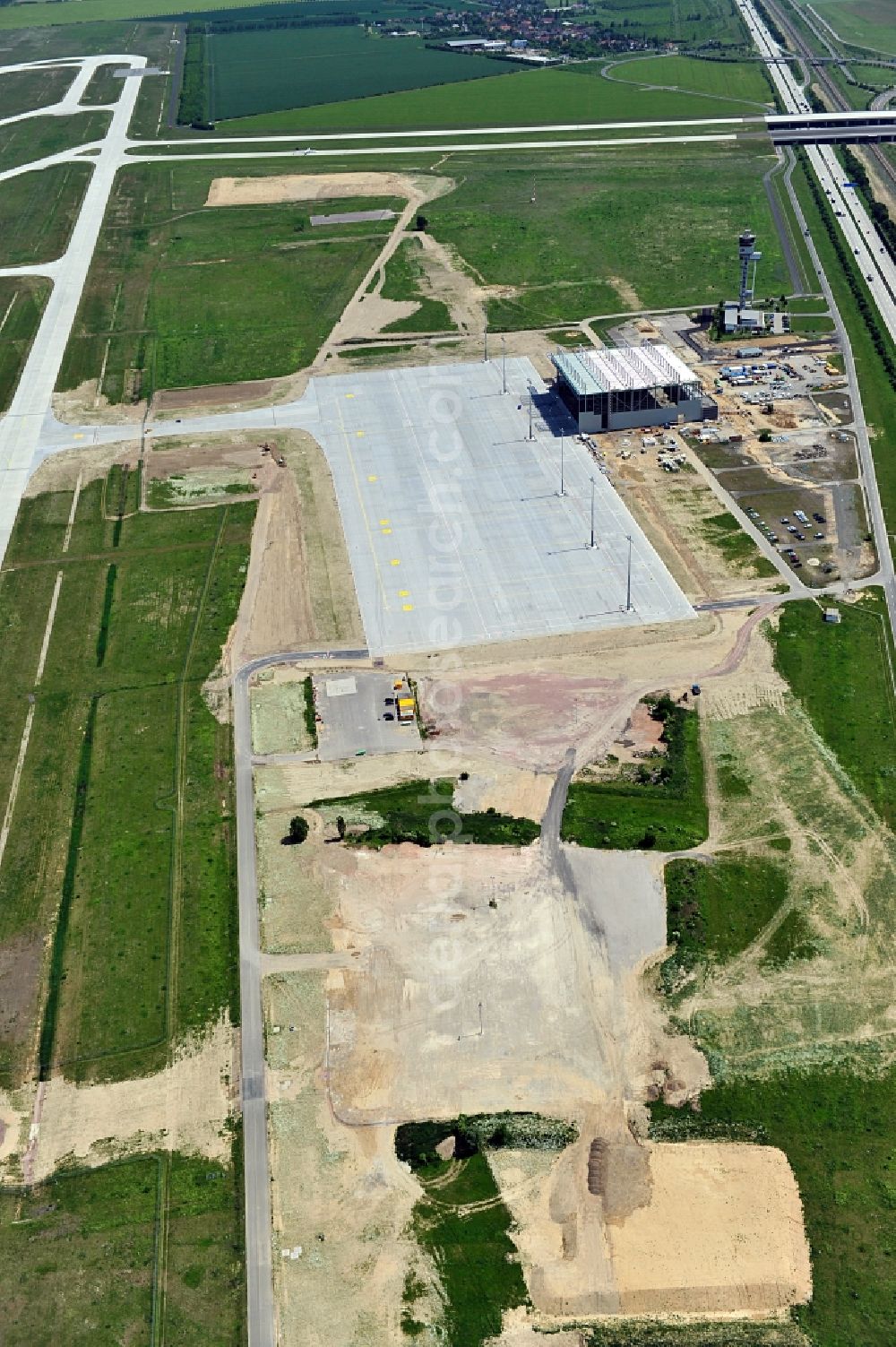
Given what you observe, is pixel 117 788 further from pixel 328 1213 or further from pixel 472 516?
pixel 472 516

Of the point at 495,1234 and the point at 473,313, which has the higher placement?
the point at 473,313

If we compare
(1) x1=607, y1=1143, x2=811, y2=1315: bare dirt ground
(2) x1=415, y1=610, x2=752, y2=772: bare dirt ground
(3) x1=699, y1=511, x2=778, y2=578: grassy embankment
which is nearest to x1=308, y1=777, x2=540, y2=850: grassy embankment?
(2) x1=415, y1=610, x2=752, y2=772: bare dirt ground

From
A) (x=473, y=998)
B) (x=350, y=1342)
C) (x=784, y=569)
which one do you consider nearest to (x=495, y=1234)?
(x=350, y=1342)

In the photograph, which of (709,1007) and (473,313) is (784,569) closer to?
(709,1007)

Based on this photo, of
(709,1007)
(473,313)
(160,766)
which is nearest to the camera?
(709,1007)

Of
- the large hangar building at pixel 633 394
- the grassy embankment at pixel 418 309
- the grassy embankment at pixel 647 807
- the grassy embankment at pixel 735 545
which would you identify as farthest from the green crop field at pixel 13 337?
the grassy embankment at pixel 647 807

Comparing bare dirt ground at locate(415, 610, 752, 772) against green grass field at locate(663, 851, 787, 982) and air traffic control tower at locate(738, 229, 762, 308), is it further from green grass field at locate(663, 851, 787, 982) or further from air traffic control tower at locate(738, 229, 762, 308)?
air traffic control tower at locate(738, 229, 762, 308)
